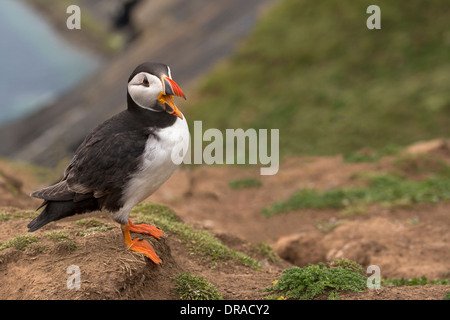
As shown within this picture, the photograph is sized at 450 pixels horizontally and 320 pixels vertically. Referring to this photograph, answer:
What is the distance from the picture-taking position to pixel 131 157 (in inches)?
224

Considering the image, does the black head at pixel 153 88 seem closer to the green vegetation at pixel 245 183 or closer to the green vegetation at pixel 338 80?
the green vegetation at pixel 245 183

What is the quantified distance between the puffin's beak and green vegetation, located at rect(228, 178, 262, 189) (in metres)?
9.00

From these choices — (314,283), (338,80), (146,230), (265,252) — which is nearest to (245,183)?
(265,252)

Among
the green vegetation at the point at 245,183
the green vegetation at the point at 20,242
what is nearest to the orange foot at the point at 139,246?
the green vegetation at the point at 20,242

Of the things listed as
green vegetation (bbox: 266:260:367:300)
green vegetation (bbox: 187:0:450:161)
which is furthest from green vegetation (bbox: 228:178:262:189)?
green vegetation (bbox: 266:260:367:300)

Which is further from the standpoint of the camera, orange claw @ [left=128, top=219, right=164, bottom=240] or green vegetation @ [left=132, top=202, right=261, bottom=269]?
green vegetation @ [left=132, top=202, right=261, bottom=269]

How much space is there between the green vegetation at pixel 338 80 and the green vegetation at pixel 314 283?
975 cm

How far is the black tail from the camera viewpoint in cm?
593

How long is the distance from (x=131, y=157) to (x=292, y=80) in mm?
15847

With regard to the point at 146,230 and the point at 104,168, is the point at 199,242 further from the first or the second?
the point at 104,168

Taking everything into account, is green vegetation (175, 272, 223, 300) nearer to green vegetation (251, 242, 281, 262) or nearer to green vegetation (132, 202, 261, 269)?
green vegetation (132, 202, 261, 269)

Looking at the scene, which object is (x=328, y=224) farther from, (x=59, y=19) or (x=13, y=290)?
(x=59, y=19)

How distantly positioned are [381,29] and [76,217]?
55.2 feet

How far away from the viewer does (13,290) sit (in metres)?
5.54
